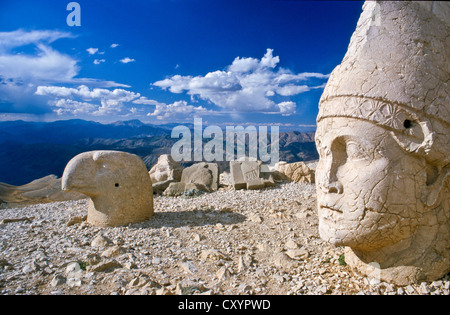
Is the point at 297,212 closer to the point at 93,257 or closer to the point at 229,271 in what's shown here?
the point at 229,271

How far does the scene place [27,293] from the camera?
11.8 feet

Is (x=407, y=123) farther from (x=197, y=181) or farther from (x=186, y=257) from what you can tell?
(x=197, y=181)

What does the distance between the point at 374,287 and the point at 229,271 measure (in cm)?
182

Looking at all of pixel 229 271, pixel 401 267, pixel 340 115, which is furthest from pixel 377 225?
pixel 229 271

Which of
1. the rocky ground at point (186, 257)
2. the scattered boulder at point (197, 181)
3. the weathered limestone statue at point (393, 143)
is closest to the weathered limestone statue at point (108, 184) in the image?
the rocky ground at point (186, 257)

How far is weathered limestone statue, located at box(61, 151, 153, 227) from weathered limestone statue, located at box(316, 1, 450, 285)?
13.5 ft

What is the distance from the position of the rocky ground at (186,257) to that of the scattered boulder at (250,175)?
2.35 metres

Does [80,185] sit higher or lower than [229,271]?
higher

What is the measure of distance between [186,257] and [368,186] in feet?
9.52

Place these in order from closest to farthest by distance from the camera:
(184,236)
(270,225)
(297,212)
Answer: (184,236) → (270,225) → (297,212)

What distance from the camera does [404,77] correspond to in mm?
2975

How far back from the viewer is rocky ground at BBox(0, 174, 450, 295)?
12.1 feet

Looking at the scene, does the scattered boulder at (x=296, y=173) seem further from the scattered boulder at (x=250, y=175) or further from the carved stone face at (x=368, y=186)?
the carved stone face at (x=368, y=186)

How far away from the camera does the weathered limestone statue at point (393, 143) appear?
9.76 ft
